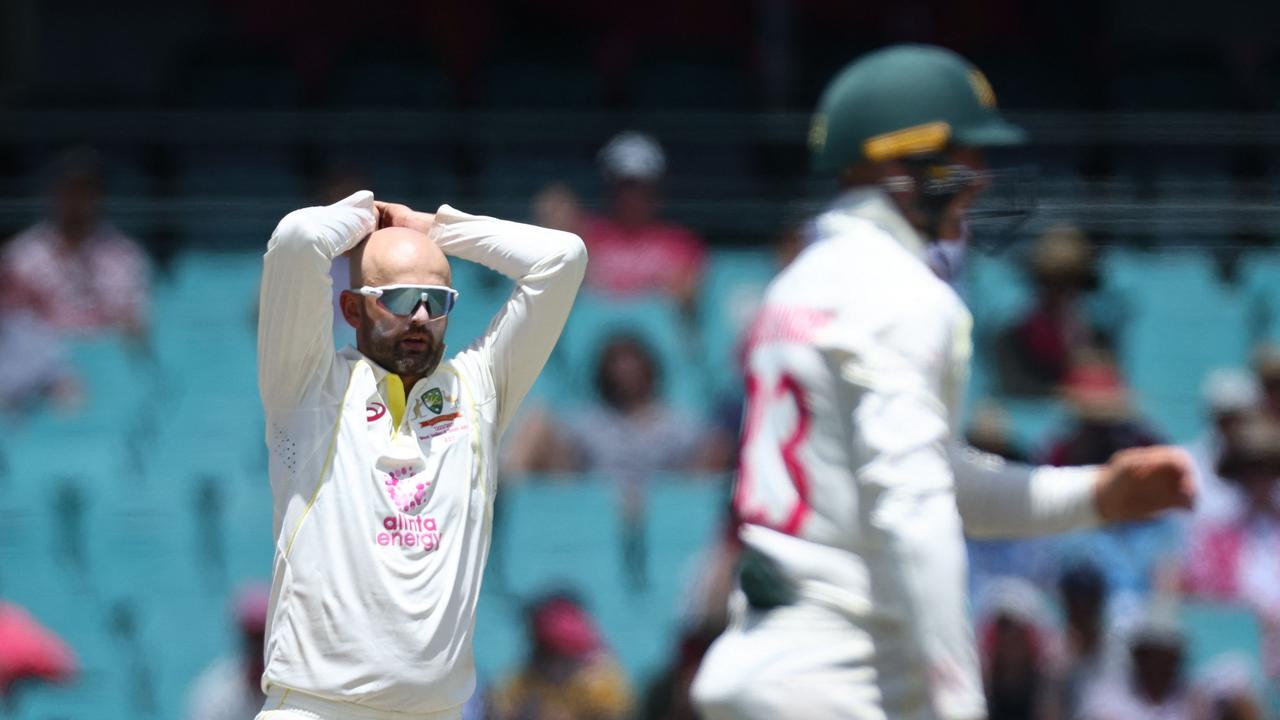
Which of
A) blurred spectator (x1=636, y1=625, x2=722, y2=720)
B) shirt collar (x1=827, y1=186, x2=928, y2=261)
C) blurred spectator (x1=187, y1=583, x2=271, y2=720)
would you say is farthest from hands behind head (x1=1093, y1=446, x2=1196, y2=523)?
blurred spectator (x1=187, y1=583, x2=271, y2=720)

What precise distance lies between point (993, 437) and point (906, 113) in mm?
4473

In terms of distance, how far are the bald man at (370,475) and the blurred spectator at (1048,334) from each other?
18.2ft

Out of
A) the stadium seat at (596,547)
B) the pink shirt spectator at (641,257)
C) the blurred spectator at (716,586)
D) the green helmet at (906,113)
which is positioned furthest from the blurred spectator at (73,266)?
the green helmet at (906,113)

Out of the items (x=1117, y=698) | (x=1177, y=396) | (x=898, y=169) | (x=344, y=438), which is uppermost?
(x=898, y=169)

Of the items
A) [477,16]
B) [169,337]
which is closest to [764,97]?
[477,16]

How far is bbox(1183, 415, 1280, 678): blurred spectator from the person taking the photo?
314 inches

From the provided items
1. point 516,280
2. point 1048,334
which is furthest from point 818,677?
point 1048,334

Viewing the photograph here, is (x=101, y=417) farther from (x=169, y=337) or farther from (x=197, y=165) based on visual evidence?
(x=197, y=165)

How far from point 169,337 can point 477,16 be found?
4041 mm

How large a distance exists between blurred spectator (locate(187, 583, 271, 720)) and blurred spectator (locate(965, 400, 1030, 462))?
9.60 ft

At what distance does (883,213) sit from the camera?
3.77 meters

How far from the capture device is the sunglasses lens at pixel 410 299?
3768 millimetres

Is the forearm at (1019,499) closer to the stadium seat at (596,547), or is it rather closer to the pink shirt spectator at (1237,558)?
the pink shirt spectator at (1237,558)

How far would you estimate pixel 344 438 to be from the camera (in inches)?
148
